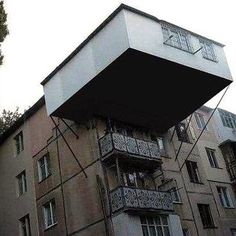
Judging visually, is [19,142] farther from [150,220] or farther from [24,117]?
Answer: [150,220]

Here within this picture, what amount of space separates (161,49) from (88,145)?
7.62 m

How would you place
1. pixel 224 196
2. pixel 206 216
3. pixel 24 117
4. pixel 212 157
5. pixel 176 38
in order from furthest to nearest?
pixel 212 157 → pixel 224 196 → pixel 24 117 → pixel 206 216 → pixel 176 38

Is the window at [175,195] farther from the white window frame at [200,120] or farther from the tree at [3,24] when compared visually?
the tree at [3,24]

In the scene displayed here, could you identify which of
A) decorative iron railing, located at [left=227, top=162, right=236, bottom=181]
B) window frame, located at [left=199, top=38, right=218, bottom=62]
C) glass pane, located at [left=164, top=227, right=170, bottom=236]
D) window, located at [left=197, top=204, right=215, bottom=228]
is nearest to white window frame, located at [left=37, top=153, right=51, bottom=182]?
glass pane, located at [left=164, top=227, right=170, bottom=236]

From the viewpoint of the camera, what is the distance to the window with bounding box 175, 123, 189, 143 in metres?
35.4

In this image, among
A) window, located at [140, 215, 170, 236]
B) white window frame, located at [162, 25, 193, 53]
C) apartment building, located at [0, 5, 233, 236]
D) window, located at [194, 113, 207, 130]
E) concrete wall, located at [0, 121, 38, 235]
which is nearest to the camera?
apartment building, located at [0, 5, 233, 236]

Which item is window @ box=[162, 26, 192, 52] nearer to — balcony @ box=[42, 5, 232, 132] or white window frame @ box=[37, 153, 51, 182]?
balcony @ box=[42, 5, 232, 132]

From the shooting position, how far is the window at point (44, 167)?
105ft

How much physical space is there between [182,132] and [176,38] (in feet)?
30.7

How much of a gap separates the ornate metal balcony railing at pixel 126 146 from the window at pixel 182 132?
561 cm

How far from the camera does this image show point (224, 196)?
1398 inches

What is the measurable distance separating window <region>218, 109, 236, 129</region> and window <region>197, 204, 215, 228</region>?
34.4 ft

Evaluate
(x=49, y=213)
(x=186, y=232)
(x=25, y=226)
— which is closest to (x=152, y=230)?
(x=186, y=232)

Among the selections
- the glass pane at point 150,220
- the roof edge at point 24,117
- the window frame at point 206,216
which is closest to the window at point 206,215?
the window frame at point 206,216
